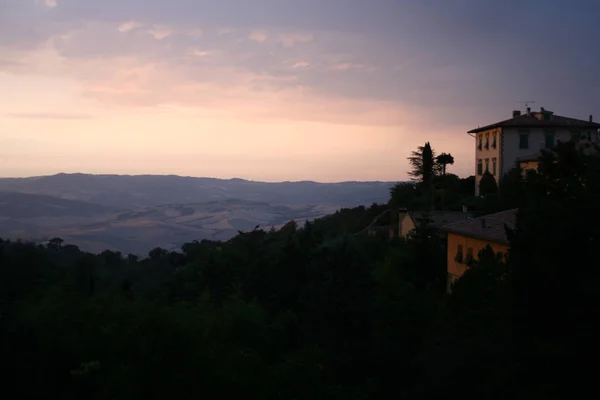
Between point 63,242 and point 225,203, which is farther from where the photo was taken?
point 225,203

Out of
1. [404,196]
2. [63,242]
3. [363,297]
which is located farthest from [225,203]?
[363,297]

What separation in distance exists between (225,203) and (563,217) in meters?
104

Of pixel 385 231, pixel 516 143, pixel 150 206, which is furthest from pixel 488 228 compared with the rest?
pixel 150 206

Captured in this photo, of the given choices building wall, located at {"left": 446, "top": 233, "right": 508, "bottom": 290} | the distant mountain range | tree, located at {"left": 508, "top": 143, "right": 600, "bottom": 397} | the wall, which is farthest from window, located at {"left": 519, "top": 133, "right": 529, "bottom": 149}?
tree, located at {"left": 508, "top": 143, "right": 600, "bottom": 397}

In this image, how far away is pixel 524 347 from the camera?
9.37 m

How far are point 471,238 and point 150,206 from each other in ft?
308

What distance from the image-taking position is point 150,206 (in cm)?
11431

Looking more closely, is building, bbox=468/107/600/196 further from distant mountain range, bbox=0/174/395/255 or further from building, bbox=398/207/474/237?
distant mountain range, bbox=0/174/395/255

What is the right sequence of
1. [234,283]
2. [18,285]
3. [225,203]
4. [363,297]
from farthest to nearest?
[225,203] → [234,283] → [18,285] → [363,297]

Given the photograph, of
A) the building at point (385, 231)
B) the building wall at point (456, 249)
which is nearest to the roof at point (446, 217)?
the building at point (385, 231)

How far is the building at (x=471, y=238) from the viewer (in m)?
24.2

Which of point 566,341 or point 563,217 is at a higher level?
point 563,217

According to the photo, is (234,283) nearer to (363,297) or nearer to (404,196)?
(363,297)

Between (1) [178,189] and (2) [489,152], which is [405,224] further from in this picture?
(1) [178,189]
